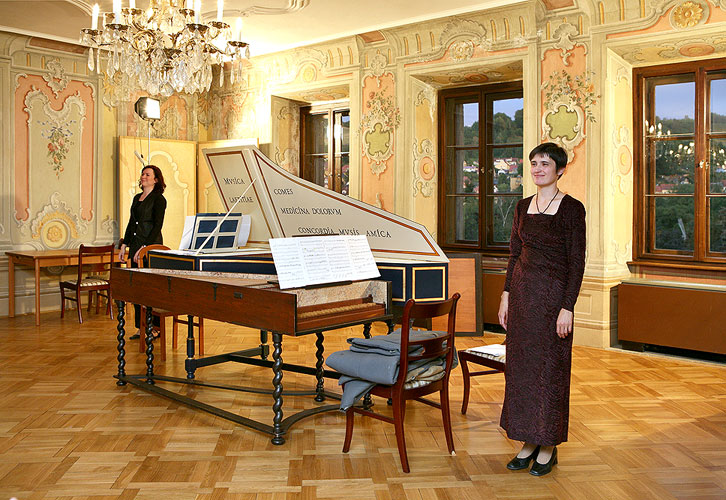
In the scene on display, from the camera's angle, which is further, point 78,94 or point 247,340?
point 78,94

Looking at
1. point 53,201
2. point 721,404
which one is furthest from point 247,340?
point 721,404

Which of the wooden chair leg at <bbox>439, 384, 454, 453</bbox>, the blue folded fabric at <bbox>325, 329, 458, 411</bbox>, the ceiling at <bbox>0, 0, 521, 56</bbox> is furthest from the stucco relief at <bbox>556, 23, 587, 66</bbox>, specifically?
the wooden chair leg at <bbox>439, 384, 454, 453</bbox>

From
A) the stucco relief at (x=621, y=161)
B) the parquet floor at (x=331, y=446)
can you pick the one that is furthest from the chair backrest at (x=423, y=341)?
the stucco relief at (x=621, y=161)

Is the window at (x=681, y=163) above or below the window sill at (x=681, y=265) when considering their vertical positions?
above

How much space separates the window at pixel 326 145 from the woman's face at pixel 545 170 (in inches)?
195

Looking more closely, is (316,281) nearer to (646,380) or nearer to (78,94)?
(646,380)

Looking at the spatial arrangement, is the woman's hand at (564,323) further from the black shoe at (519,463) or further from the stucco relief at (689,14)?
the stucco relief at (689,14)

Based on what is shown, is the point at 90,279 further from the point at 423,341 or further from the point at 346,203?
the point at 423,341

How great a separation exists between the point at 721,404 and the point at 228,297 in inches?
119

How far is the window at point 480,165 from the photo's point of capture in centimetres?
664

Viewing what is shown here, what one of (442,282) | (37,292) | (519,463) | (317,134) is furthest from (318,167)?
(519,463)

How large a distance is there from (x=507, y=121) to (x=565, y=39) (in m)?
1.07

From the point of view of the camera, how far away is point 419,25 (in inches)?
257

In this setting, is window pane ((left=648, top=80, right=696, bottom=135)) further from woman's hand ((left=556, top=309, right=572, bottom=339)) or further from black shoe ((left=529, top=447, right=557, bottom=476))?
black shoe ((left=529, top=447, right=557, bottom=476))
